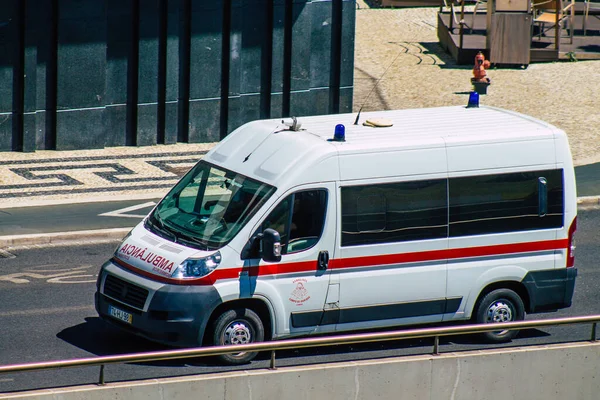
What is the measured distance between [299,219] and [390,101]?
649 inches

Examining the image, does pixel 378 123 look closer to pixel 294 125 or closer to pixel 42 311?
pixel 294 125

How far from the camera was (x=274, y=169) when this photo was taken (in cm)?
1302

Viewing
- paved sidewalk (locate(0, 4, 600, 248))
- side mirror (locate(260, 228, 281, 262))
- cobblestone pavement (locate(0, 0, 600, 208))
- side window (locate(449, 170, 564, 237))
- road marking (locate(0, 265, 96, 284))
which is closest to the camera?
side mirror (locate(260, 228, 281, 262))

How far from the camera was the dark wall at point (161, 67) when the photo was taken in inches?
939

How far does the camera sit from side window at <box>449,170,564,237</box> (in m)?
13.6

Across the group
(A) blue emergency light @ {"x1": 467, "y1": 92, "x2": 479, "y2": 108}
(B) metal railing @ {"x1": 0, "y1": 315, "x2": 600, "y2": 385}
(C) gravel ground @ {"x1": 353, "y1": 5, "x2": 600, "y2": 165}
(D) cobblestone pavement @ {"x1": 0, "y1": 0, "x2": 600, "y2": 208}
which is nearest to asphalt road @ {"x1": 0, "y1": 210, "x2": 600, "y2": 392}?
(B) metal railing @ {"x1": 0, "y1": 315, "x2": 600, "y2": 385}

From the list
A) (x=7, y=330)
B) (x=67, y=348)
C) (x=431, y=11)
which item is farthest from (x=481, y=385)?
(x=431, y=11)

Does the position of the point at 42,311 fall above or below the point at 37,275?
below

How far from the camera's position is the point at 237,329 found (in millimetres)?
12766

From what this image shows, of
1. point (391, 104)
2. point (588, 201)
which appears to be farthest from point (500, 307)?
point (391, 104)

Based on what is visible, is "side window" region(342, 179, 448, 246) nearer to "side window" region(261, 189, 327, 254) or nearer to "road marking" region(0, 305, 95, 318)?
"side window" region(261, 189, 327, 254)

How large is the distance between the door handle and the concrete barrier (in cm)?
179

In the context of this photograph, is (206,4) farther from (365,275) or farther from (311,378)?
(311,378)

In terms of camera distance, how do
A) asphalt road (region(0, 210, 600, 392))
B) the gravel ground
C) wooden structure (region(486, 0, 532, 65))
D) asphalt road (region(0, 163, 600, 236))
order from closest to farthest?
asphalt road (region(0, 210, 600, 392)), asphalt road (region(0, 163, 600, 236)), the gravel ground, wooden structure (region(486, 0, 532, 65))
